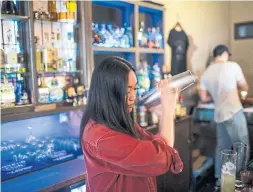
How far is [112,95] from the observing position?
1.01m

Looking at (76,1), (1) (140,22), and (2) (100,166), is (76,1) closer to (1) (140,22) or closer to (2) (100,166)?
(1) (140,22)

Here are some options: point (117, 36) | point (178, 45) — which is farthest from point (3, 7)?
point (178, 45)

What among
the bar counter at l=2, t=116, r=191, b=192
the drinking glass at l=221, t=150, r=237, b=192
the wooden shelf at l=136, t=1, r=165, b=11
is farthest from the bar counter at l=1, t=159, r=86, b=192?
the wooden shelf at l=136, t=1, r=165, b=11

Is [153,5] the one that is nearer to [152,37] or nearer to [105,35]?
[152,37]

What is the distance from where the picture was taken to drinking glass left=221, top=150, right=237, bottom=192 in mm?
955

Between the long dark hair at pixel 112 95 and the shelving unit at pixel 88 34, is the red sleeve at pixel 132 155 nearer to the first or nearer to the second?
the long dark hair at pixel 112 95

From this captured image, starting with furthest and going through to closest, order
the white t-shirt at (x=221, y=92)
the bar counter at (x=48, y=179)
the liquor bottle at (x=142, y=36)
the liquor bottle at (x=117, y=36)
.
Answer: the liquor bottle at (x=142, y=36) → the liquor bottle at (x=117, y=36) → the white t-shirt at (x=221, y=92) → the bar counter at (x=48, y=179)

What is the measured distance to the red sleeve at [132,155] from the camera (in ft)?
3.03

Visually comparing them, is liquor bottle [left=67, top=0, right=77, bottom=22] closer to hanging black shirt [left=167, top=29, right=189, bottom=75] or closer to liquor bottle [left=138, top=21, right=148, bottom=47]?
liquor bottle [left=138, top=21, right=148, bottom=47]

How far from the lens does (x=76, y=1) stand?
2.06m

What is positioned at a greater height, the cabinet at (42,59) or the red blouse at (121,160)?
the cabinet at (42,59)

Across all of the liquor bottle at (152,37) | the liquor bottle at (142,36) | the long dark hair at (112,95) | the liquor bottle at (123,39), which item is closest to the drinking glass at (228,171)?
the long dark hair at (112,95)

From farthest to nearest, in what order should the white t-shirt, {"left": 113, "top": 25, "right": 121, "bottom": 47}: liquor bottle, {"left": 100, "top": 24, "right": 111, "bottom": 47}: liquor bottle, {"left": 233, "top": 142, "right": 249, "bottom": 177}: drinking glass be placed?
{"left": 113, "top": 25, "right": 121, "bottom": 47}: liquor bottle, {"left": 100, "top": 24, "right": 111, "bottom": 47}: liquor bottle, the white t-shirt, {"left": 233, "top": 142, "right": 249, "bottom": 177}: drinking glass

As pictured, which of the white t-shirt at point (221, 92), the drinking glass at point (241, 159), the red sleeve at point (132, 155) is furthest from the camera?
the white t-shirt at point (221, 92)
